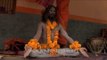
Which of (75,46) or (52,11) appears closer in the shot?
(75,46)

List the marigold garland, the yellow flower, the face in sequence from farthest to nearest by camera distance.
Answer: the face → the yellow flower → the marigold garland

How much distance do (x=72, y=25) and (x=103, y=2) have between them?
120 cm

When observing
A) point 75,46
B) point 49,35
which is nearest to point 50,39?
point 49,35

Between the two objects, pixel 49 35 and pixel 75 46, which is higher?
pixel 49 35

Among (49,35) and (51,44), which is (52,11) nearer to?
(49,35)

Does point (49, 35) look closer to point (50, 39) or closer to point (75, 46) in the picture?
point (50, 39)

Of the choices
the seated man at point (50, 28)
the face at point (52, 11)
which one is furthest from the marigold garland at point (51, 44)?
the face at point (52, 11)

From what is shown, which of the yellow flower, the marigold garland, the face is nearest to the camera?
the marigold garland

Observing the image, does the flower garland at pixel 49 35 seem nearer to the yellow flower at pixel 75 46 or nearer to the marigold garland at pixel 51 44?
the marigold garland at pixel 51 44

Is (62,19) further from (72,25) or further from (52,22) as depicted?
(72,25)

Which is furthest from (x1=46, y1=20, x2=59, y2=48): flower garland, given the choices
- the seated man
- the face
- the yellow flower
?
the yellow flower

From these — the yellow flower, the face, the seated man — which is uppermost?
the face

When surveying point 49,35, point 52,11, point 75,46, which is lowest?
point 75,46

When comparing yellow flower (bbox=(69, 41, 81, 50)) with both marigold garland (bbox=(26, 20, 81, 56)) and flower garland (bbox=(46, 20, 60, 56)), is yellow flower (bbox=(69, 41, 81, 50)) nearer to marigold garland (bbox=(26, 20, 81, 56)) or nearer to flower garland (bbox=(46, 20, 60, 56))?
marigold garland (bbox=(26, 20, 81, 56))
